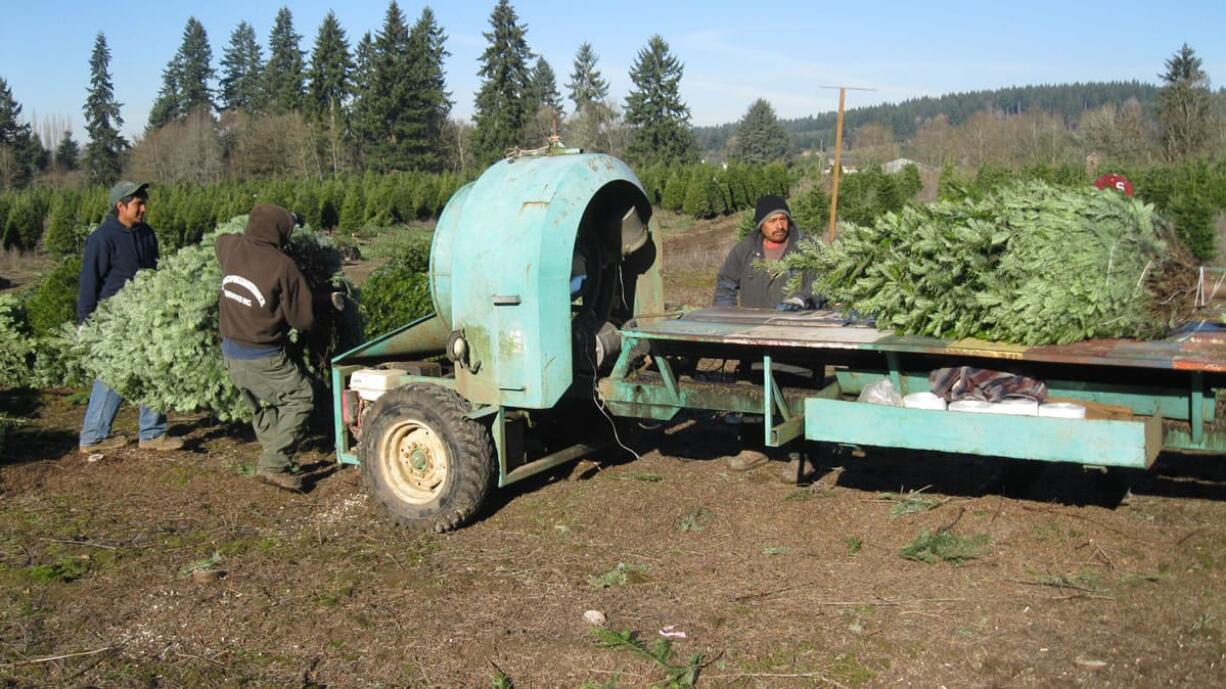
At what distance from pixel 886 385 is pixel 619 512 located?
5.98 feet

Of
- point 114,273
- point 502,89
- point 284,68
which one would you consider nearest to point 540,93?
point 502,89

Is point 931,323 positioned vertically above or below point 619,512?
above

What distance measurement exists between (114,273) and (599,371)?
3935 millimetres

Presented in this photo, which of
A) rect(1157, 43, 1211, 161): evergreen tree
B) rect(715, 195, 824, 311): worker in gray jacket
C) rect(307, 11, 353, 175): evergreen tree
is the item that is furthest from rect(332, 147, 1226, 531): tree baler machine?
rect(307, 11, 353, 175): evergreen tree

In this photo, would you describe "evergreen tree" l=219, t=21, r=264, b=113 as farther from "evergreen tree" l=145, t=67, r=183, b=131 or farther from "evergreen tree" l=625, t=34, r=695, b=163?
"evergreen tree" l=625, t=34, r=695, b=163

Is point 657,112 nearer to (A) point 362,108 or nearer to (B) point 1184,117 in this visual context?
(A) point 362,108

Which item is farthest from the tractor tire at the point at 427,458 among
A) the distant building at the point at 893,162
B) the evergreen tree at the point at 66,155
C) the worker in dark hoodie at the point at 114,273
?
the evergreen tree at the point at 66,155

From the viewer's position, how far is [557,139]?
636 centimetres

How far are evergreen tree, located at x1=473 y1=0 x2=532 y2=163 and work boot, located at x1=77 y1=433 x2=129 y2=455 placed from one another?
5106 centimetres

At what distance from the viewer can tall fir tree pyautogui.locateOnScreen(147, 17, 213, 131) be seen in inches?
3300

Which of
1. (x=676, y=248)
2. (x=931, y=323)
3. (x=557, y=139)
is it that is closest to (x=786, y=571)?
(x=931, y=323)

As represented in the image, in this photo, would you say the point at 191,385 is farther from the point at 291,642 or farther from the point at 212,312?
the point at 291,642

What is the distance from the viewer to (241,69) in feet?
294

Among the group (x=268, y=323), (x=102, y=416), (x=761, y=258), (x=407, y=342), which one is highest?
(x=761, y=258)
